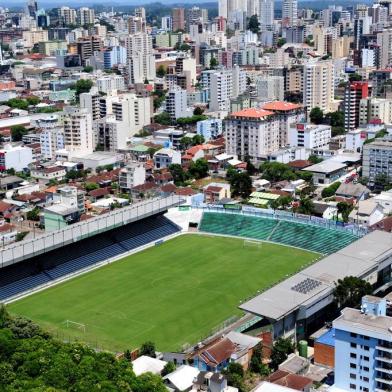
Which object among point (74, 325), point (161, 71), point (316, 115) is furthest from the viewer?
point (161, 71)

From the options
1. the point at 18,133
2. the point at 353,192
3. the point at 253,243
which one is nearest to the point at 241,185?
the point at 353,192

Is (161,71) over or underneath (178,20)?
underneath

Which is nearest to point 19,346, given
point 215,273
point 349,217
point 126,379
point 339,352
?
point 126,379

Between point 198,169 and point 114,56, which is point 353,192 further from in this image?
point 114,56

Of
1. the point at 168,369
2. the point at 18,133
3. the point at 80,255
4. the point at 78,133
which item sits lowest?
the point at 80,255

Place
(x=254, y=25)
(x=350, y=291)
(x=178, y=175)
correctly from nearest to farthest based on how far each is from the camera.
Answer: (x=350, y=291)
(x=178, y=175)
(x=254, y=25)

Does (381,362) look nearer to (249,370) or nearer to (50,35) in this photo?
(249,370)

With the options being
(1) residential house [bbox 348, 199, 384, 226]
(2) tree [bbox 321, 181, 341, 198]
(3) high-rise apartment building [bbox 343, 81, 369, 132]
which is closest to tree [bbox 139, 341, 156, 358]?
(1) residential house [bbox 348, 199, 384, 226]

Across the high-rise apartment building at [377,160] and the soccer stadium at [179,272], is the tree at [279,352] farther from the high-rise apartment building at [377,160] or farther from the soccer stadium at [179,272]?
the high-rise apartment building at [377,160]

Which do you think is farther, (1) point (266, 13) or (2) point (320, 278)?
(1) point (266, 13)
